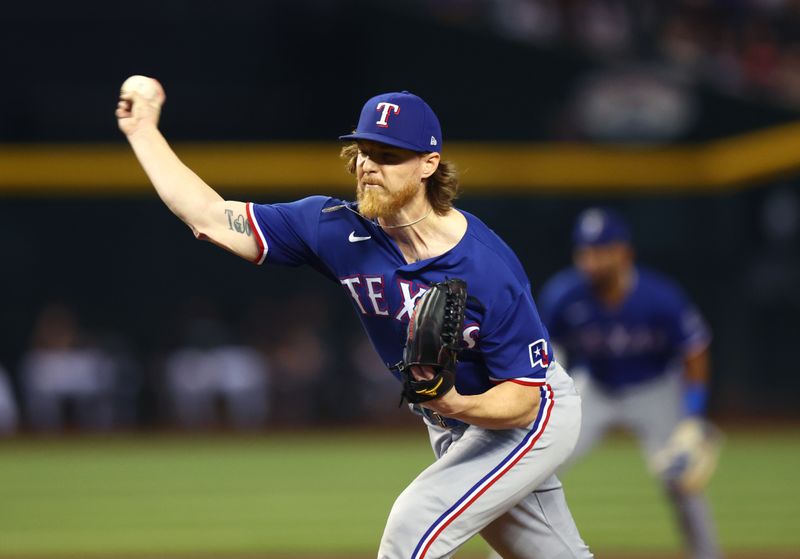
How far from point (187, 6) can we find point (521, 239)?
22.2 ft

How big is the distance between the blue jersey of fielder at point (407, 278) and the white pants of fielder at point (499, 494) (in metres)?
0.17

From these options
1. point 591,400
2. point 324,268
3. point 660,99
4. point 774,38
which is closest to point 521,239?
point 660,99

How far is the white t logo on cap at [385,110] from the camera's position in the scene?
3.75 m

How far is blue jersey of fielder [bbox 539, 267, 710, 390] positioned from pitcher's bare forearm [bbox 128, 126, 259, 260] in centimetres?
315

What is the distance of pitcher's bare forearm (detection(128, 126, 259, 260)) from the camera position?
12.7 ft

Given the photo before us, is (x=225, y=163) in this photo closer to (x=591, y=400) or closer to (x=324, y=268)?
(x=591, y=400)

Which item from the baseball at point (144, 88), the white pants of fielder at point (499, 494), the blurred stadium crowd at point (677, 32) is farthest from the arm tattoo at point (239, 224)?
the blurred stadium crowd at point (677, 32)

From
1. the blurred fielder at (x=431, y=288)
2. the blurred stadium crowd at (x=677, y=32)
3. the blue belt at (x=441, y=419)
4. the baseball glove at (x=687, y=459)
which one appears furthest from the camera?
the blurred stadium crowd at (x=677, y=32)

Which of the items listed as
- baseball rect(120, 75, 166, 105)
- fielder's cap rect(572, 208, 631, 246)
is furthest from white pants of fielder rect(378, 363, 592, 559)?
fielder's cap rect(572, 208, 631, 246)

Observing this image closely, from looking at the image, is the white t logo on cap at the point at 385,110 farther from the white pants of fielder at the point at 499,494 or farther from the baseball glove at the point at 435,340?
the white pants of fielder at the point at 499,494

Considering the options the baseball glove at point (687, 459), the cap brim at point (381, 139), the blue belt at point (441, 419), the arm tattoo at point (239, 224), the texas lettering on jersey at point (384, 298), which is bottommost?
the baseball glove at point (687, 459)

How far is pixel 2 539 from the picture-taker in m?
7.79

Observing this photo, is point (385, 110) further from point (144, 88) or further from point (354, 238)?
point (144, 88)

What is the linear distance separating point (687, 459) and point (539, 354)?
8.05 feet
